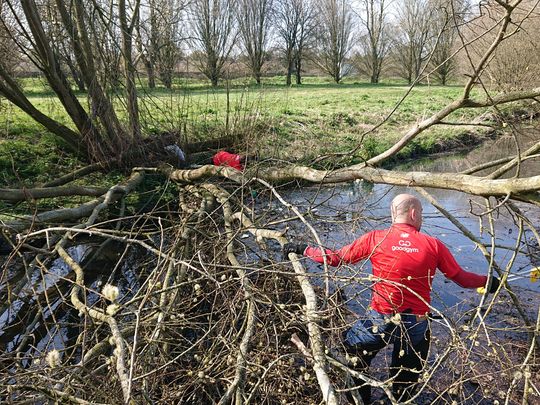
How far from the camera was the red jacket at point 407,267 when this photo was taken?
129 inches

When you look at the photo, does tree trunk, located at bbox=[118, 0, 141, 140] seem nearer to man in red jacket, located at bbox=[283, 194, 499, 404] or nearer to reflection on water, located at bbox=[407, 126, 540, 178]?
man in red jacket, located at bbox=[283, 194, 499, 404]

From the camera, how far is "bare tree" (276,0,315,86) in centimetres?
3622

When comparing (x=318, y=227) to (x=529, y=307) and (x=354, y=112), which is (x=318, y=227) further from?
(x=354, y=112)

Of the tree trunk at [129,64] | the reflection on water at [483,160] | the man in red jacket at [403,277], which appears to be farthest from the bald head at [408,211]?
the reflection on water at [483,160]

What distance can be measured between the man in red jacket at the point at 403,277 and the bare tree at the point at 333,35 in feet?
123

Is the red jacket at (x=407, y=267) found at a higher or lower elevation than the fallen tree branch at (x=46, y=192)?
higher

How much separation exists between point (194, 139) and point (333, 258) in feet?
22.2

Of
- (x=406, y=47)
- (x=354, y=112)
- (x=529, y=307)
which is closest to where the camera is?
(x=529, y=307)

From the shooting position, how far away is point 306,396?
320cm

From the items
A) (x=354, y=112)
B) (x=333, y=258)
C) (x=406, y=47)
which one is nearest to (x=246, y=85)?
(x=333, y=258)

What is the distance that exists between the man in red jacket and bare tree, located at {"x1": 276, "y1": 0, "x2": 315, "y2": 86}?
33916 millimetres

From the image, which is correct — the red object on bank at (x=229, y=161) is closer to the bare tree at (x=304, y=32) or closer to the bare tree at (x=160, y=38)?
the bare tree at (x=160, y=38)

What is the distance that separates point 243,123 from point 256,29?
85.4 ft

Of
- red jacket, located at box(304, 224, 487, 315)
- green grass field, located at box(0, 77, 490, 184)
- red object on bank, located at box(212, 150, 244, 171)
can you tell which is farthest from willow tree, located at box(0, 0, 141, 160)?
red jacket, located at box(304, 224, 487, 315)
